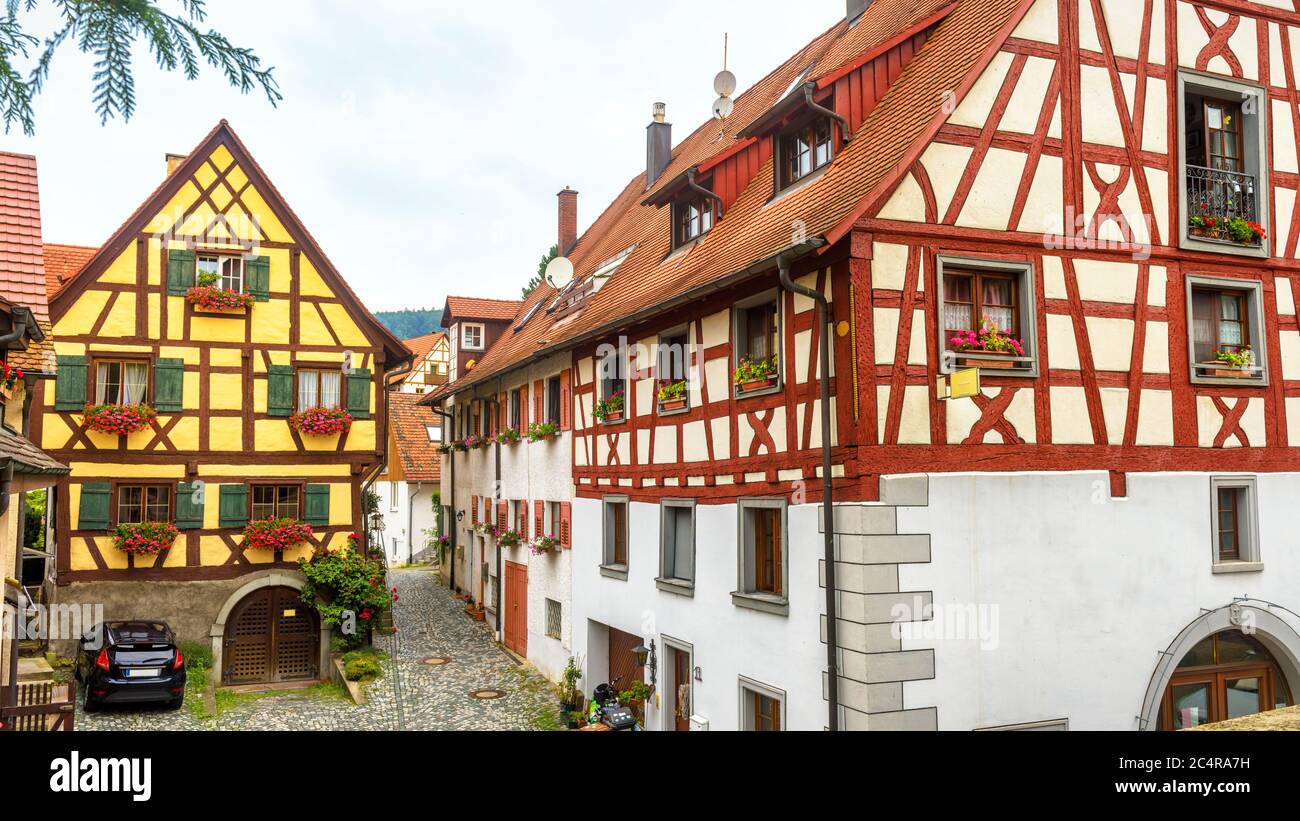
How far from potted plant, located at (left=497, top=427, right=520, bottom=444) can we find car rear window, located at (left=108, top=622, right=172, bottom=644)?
8.62 meters

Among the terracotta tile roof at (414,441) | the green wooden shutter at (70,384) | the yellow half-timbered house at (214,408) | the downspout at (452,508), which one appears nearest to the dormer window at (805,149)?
the yellow half-timbered house at (214,408)

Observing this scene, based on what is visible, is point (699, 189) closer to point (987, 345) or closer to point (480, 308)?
point (987, 345)

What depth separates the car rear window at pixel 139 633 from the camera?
17.4 metres

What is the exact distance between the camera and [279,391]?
2072cm

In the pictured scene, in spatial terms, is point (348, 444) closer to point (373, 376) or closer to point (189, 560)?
point (373, 376)

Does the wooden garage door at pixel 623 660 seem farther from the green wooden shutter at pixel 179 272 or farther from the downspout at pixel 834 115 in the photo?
the green wooden shutter at pixel 179 272

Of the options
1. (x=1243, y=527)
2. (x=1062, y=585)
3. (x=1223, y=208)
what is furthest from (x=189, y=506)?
(x=1223, y=208)

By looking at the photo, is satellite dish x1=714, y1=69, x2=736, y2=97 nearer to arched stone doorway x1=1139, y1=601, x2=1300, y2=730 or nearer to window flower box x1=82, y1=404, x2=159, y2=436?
arched stone doorway x1=1139, y1=601, x2=1300, y2=730

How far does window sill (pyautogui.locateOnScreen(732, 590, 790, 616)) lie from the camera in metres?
11.6

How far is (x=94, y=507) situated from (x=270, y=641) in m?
4.46
